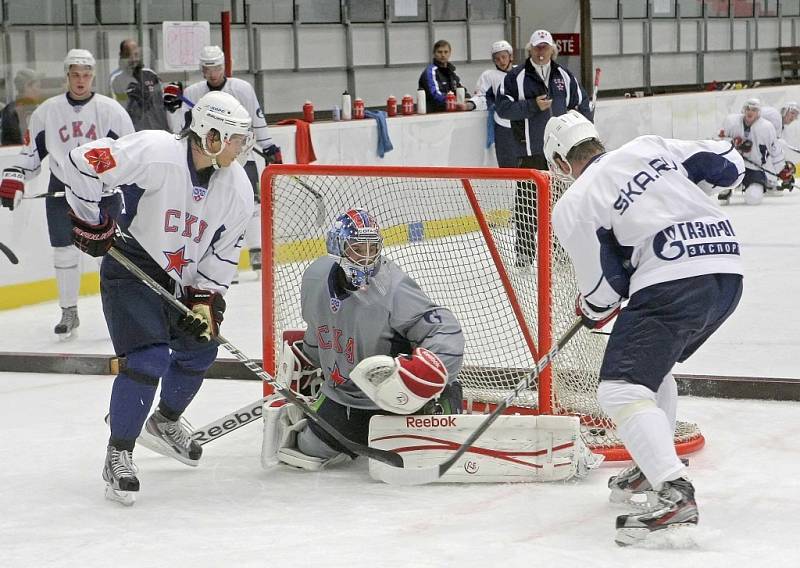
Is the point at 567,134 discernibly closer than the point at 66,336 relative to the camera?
Yes

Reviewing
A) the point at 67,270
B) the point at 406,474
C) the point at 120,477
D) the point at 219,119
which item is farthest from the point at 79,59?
the point at 406,474

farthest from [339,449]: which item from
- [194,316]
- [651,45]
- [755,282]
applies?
[651,45]

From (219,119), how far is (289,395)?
70cm

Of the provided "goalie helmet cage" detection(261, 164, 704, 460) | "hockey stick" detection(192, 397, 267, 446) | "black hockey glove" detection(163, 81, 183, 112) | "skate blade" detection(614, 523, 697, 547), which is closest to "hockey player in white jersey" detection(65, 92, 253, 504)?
"hockey stick" detection(192, 397, 267, 446)

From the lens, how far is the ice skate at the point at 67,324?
546 centimetres

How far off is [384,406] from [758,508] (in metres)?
0.87

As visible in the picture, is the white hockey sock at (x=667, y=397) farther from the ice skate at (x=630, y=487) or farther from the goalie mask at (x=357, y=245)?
the goalie mask at (x=357, y=245)

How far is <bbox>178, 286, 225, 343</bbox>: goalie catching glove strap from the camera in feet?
10.6

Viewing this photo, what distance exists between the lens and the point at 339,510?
10.2ft

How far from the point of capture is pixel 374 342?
335 cm

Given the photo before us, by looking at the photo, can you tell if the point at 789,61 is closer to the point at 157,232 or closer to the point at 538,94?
the point at 538,94

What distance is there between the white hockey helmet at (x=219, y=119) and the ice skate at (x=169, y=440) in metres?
0.74

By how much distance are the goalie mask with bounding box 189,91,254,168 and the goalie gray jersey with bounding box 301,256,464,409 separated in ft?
1.39

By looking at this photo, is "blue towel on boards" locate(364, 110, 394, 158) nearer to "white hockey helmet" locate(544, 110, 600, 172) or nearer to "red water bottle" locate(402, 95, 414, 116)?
"red water bottle" locate(402, 95, 414, 116)
